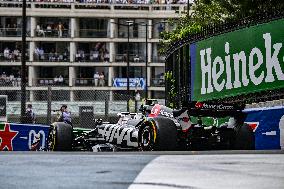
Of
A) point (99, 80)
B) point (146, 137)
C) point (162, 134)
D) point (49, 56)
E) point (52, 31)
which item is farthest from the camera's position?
point (52, 31)

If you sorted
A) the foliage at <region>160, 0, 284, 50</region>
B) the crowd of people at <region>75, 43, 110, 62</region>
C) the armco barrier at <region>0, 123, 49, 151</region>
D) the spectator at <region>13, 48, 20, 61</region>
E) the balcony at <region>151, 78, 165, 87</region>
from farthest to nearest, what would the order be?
the balcony at <region>151, 78, 165, 87</region>, the crowd of people at <region>75, 43, 110, 62</region>, the spectator at <region>13, 48, 20, 61</region>, the foliage at <region>160, 0, 284, 50</region>, the armco barrier at <region>0, 123, 49, 151</region>

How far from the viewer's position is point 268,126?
1274 centimetres

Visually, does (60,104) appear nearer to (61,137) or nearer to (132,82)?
(61,137)

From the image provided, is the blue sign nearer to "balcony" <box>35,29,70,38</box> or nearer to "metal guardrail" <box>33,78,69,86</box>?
"metal guardrail" <box>33,78,69,86</box>

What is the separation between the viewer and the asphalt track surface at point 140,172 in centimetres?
450

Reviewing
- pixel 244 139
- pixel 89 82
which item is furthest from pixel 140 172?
pixel 89 82

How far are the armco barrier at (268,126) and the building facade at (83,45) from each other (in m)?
52.9

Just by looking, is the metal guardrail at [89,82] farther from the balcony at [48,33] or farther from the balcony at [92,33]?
the balcony at [48,33]

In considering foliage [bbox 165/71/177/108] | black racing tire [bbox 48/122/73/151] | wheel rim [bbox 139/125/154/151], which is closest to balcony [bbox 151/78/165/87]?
foliage [bbox 165/71/177/108]

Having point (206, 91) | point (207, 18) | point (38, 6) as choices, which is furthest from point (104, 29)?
point (206, 91)

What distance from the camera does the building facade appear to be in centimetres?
6694

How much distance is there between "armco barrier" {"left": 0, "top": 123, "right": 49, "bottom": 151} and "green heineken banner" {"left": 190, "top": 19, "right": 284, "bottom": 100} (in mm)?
3992

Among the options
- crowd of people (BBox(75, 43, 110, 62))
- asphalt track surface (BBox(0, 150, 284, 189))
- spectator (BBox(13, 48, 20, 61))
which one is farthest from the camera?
crowd of people (BBox(75, 43, 110, 62))

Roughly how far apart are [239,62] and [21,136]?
6.24 meters
